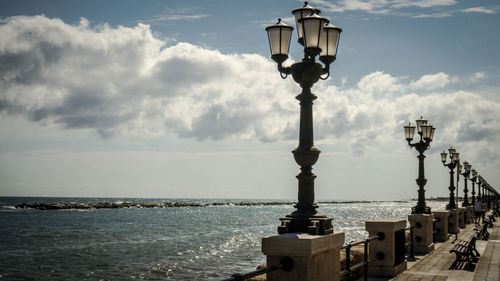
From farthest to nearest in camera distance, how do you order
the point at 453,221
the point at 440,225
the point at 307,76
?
the point at 453,221
the point at 440,225
the point at 307,76

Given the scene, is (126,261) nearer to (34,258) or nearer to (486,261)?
(34,258)

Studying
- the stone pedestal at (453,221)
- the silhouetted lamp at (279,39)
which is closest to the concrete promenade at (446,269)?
the silhouetted lamp at (279,39)

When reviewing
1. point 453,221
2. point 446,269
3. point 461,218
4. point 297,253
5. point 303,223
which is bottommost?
point 446,269

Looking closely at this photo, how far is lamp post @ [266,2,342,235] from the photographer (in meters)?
7.49

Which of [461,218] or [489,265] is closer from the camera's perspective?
[489,265]

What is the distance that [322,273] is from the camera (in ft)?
23.9

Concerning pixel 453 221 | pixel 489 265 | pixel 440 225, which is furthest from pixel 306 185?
pixel 453 221

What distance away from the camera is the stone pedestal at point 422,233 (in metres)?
16.8

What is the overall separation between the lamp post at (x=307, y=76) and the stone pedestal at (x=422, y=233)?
10291mm

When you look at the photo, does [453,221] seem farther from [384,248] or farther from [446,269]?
[384,248]

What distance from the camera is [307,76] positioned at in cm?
802

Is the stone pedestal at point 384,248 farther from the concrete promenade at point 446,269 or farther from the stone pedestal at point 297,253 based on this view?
the stone pedestal at point 297,253

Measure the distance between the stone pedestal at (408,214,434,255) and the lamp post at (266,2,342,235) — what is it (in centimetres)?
1029

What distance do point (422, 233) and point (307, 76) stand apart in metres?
11.1
